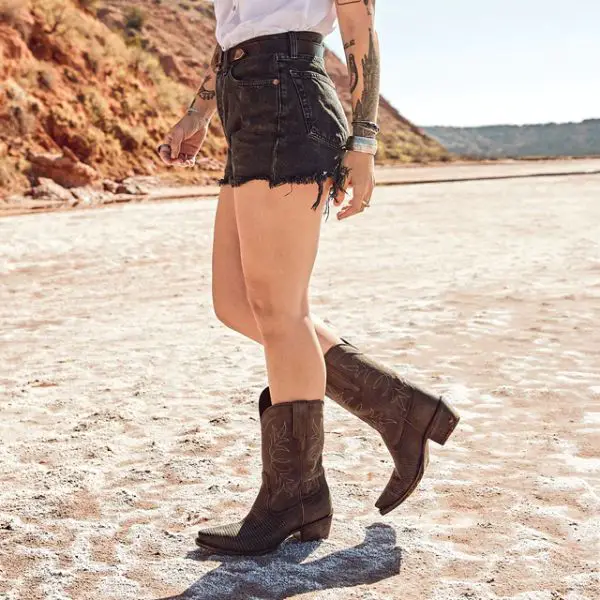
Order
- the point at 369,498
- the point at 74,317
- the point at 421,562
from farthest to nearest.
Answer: the point at 74,317
the point at 369,498
the point at 421,562

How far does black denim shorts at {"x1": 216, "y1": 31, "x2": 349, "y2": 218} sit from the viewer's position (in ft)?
7.18

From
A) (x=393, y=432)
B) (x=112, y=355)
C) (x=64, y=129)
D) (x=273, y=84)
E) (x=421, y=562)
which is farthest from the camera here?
(x=64, y=129)

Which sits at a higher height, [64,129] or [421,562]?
[64,129]

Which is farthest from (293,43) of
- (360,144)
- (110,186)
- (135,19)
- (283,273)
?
(135,19)

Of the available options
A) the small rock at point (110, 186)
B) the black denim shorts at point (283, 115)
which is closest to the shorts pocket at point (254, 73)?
the black denim shorts at point (283, 115)

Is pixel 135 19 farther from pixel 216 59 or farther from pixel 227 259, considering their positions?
pixel 227 259

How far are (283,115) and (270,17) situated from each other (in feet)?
0.82

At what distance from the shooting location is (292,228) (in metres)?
2.23

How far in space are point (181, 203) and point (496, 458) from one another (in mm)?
15529

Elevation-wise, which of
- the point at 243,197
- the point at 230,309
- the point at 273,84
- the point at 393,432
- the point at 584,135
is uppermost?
the point at 584,135

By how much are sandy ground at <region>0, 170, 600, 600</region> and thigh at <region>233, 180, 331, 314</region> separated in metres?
0.75

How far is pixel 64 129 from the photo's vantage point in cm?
2417

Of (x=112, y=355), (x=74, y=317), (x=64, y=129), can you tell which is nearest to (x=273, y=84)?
(x=112, y=355)

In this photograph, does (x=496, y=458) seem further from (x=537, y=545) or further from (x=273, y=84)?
(x=273, y=84)
